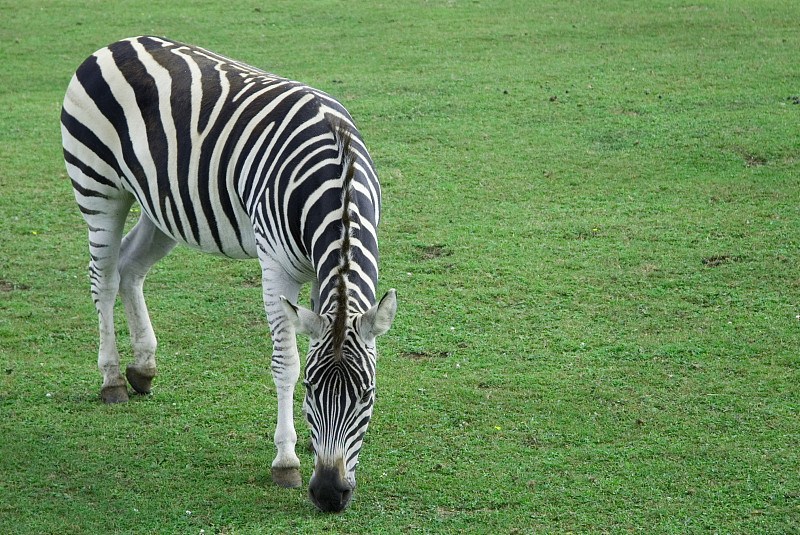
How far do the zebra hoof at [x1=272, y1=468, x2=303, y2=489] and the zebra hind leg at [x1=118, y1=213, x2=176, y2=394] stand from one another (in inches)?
63.3

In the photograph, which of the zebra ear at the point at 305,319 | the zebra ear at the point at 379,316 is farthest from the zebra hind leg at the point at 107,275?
Answer: the zebra ear at the point at 379,316

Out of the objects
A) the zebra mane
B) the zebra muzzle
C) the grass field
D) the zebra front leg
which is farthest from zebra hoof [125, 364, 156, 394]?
the zebra mane

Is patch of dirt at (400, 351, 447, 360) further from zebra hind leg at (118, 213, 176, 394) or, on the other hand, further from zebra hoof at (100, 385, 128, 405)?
zebra hoof at (100, 385, 128, 405)

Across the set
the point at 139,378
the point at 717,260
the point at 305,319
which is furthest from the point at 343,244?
the point at 717,260

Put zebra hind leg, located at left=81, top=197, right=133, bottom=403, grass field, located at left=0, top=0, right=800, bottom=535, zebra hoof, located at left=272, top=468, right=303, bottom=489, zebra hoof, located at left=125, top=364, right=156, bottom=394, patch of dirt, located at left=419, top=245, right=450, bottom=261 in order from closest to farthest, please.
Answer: grass field, located at left=0, top=0, right=800, bottom=535 < zebra hoof, located at left=272, top=468, right=303, bottom=489 < zebra hind leg, located at left=81, top=197, right=133, bottom=403 < zebra hoof, located at left=125, top=364, right=156, bottom=394 < patch of dirt, located at left=419, top=245, right=450, bottom=261

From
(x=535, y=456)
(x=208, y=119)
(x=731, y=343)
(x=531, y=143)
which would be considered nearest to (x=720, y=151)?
(x=531, y=143)

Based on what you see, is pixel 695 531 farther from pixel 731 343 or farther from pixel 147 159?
pixel 147 159

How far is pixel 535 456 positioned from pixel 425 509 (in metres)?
0.86

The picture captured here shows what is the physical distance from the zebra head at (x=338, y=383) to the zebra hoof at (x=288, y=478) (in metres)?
0.87

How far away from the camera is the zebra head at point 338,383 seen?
4.35 m

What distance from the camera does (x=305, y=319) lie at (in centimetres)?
440

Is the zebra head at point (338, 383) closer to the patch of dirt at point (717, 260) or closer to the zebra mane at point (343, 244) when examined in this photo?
the zebra mane at point (343, 244)

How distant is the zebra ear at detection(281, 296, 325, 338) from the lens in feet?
14.4

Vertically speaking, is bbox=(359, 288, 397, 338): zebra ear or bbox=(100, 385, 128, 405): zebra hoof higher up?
bbox=(359, 288, 397, 338): zebra ear
